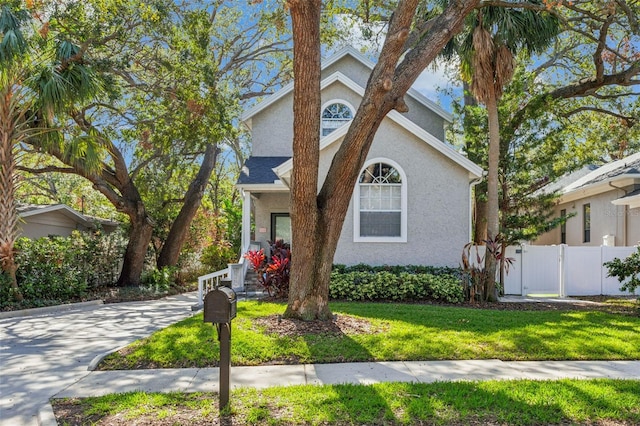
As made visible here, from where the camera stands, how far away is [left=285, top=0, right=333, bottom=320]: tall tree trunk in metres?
7.56

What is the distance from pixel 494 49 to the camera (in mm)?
12531

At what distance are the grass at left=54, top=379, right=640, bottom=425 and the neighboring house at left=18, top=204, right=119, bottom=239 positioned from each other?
552 inches

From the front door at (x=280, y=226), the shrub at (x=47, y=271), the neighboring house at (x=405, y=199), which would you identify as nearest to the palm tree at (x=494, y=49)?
the neighboring house at (x=405, y=199)

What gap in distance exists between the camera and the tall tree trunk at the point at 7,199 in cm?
1151

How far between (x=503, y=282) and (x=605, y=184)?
7018mm

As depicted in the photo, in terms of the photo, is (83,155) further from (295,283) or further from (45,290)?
(295,283)

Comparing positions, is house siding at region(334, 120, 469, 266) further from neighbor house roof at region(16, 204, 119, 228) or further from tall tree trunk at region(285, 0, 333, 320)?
neighbor house roof at region(16, 204, 119, 228)

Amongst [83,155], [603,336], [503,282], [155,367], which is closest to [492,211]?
[503,282]

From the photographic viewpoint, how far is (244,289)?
14.5 metres

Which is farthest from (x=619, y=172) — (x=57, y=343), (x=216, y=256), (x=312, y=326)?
(x=57, y=343)

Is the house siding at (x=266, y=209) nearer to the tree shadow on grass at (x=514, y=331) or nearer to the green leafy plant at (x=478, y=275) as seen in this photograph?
the tree shadow on grass at (x=514, y=331)

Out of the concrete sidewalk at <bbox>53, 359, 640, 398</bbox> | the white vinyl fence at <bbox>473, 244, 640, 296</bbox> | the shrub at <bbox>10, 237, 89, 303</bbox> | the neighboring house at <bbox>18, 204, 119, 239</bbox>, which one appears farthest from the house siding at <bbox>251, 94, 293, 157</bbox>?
the concrete sidewalk at <bbox>53, 359, 640, 398</bbox>

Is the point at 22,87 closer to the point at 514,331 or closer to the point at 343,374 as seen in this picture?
the point at 343,374

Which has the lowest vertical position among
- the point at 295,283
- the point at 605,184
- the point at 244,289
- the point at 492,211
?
the point at 244,289
